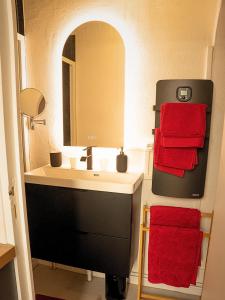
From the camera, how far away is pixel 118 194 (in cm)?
132

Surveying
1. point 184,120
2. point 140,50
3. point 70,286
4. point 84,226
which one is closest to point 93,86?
point 140,50

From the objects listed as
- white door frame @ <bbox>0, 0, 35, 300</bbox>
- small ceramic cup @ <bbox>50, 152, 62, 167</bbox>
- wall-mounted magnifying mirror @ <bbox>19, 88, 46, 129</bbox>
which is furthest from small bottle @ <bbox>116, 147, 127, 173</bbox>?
white door frame @ <bbox>0, 0, 35, 300</bbox>

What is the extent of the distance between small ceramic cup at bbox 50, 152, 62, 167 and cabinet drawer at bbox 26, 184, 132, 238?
32cm

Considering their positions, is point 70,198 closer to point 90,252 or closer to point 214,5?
point 90,252

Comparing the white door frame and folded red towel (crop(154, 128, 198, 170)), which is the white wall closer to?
folded red towel (crop(154, 128, 198, 170))

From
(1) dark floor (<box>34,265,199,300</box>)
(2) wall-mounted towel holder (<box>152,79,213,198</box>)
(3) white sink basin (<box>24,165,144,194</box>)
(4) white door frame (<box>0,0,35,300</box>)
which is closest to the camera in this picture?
(4) white door frame (<box>0,0,35,300</box>)

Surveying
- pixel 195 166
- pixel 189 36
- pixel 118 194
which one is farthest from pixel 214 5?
pixel 118 194

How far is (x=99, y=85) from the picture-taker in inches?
65.7

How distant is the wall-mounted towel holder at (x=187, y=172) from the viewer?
144cm

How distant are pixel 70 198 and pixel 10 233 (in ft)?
2.40

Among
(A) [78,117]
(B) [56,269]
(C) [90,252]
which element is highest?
(A) [78,117]

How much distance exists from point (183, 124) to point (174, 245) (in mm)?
886

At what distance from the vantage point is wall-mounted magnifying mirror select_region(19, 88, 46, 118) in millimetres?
1737

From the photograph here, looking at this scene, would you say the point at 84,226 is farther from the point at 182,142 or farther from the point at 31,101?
the point at 31,101
